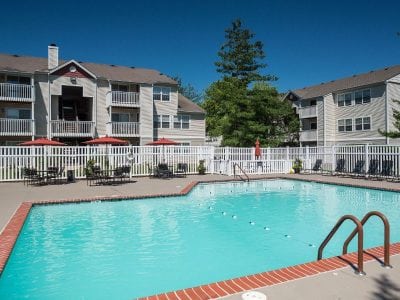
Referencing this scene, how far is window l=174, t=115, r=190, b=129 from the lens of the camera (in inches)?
1391

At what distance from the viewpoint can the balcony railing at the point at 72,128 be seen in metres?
29.1

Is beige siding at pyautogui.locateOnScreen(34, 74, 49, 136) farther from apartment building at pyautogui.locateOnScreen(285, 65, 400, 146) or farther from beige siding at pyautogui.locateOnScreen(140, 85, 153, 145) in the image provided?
apartment building at pyautogui.locateOnScreen(285, 65, 400, 146)

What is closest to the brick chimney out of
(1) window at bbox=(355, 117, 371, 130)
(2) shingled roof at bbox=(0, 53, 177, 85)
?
(2) shingled roof at bbox=(0, 53, 177, 85)

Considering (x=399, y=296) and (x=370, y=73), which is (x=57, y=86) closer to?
(x=399, y=296)

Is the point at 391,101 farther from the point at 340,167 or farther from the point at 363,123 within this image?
the point at 340,167

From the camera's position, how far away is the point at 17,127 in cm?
2745

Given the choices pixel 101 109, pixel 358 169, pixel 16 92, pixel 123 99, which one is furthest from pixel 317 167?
pixel 16 92

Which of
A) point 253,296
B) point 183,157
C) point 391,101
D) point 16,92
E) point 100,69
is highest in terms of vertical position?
point 100,69

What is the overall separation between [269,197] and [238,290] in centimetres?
1088

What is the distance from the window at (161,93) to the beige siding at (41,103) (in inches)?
394

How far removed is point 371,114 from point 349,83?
5.40 meters

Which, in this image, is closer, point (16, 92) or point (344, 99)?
point (16, 92)

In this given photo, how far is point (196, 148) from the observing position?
22719 mm

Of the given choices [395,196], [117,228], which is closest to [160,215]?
[117,228]
